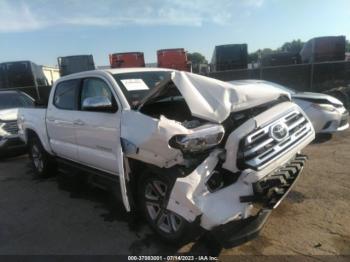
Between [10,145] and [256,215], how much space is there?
7.17 metres

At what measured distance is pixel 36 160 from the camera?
7.14 m

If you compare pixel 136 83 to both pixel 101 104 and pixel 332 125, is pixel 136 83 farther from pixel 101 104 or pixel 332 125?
pixel 332 125

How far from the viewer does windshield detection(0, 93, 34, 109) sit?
382 inches

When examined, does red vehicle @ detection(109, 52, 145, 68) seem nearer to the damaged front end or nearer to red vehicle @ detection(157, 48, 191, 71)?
red vehicle @ detection(157, 48, 191, 71)

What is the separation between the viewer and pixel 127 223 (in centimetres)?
447

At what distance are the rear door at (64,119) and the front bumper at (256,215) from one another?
292cm

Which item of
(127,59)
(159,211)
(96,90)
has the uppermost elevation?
(96,90)

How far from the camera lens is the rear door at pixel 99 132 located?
4.25 meters

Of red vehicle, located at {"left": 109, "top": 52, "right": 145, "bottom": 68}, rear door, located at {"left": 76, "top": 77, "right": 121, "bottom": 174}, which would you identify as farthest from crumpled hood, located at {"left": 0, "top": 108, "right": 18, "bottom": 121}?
red vehicle, located at {"left": 109, "top": 52, "right": 145, "bottom": 68}

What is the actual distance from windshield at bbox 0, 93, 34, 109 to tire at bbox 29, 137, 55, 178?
3.05m

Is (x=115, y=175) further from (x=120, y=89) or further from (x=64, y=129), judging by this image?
(x=64, y=129)

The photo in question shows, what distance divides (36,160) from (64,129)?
197 centimetres

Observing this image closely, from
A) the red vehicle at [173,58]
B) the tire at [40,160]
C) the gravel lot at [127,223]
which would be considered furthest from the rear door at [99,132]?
the red vehicle at [173,58]

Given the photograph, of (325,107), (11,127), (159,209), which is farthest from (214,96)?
(11,127)
